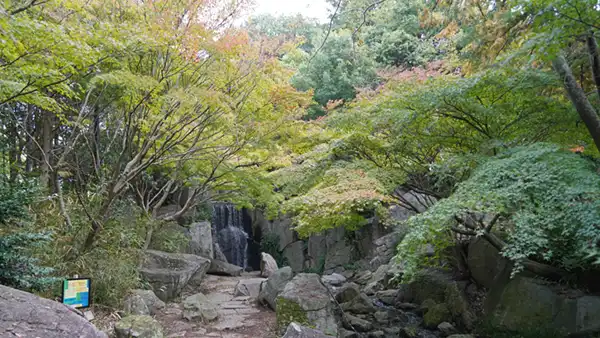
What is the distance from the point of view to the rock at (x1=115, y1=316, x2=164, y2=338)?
4.93 meters

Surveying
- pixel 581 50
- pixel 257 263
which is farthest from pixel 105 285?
pixel 257 263

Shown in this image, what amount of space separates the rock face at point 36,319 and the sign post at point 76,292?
2.24 feet

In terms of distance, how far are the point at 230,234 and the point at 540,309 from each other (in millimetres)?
12998

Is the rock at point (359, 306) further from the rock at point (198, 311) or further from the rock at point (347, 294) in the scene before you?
the rock at point (198, 311)

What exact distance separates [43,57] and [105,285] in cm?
358

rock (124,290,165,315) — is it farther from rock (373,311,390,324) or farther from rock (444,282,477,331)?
rock (444,282,477,331)

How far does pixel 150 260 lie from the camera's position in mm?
8102

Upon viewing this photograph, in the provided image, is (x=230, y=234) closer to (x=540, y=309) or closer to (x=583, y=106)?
(x=540, y=309)

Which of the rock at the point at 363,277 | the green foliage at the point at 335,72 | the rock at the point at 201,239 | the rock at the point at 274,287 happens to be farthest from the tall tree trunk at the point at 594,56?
the rock at the point at 201,239

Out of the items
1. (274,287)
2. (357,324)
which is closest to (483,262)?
(357,324)

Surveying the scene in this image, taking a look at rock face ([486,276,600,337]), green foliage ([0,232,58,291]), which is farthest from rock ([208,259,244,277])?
rock face ([486,276,600,337])

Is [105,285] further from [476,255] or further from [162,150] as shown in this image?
[476,255]

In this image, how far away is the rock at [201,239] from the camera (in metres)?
12.9

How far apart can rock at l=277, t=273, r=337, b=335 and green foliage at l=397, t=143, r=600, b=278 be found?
6.58 feet
